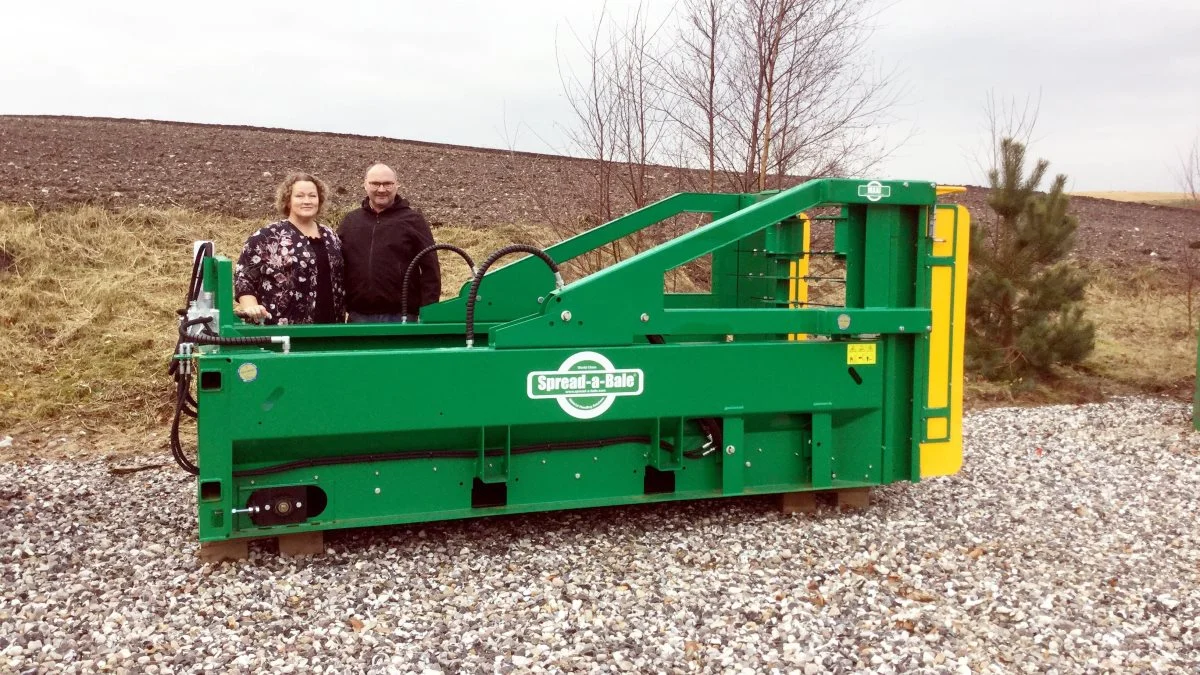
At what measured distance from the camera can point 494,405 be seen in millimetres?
4281

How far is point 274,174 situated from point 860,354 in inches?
441

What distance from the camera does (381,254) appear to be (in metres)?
5.44

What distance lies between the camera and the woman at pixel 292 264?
5117mm

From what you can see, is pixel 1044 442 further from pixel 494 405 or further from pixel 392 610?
pixel 392 610

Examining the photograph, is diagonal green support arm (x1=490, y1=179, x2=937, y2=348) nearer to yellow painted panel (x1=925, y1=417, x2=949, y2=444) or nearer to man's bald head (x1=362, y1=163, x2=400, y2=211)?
yellow painted panel (x1=925, y1=417, x2=949, y2=444)

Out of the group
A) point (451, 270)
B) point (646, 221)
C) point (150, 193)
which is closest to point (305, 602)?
point (646, 221)

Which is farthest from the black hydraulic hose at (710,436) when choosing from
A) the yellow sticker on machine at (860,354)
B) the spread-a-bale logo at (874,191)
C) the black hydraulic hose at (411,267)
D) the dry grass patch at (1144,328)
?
the dry grass patch at (1144,328)

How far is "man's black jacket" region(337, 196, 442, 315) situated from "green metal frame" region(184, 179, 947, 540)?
0.27 metres

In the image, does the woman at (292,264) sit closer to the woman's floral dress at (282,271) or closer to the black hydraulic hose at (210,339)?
the woman's floral dress at (282,271)

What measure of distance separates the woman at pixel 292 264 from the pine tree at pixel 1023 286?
6.17 meters

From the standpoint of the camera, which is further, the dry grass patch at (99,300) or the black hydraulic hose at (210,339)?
the dry grass patch at (99,300)

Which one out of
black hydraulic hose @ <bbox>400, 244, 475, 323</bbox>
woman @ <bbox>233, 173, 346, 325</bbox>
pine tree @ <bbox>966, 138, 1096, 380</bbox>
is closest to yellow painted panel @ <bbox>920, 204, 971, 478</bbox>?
black hydraulic hose @ <bbox>400, 244, 475, 323</bbox>

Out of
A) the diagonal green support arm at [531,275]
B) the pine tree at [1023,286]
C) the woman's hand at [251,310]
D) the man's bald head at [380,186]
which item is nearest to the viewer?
the woman's hand at [251,310]

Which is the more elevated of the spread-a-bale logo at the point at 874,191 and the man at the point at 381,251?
the spread-a-bale logo at the point at 874,191
